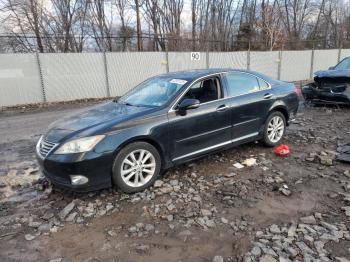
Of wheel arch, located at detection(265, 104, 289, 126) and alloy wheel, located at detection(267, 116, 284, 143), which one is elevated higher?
wheel arch, located at detection(265, 104, 289, 126)

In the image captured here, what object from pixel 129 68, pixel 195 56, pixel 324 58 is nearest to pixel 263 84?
pixel 129 68

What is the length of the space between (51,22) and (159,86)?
73.2 feet

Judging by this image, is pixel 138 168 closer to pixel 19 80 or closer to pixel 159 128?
pixel 159 128

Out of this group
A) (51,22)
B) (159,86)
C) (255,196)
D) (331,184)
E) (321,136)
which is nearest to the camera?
(255,196)

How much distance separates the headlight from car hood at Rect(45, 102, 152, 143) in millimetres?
127

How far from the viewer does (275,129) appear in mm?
6148

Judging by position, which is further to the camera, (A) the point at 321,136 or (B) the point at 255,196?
(A) the point at 321,136

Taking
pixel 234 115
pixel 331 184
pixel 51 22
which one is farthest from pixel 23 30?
pixel 331 184

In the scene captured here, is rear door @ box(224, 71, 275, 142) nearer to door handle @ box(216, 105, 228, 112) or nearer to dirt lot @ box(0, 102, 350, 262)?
Result: door handle @ box(216, 105, 228, 112)

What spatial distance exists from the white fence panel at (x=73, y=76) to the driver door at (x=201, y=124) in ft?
34.8

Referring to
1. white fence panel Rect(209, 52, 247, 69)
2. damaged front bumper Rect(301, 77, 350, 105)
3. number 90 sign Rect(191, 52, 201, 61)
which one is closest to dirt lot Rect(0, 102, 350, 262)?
damaged front bumper Rect(301, 77, 350, 105)

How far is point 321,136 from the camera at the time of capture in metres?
6.82

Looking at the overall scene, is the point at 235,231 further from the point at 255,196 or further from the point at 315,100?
the point at 315,100

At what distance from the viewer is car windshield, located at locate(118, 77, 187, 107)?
4863 mm
